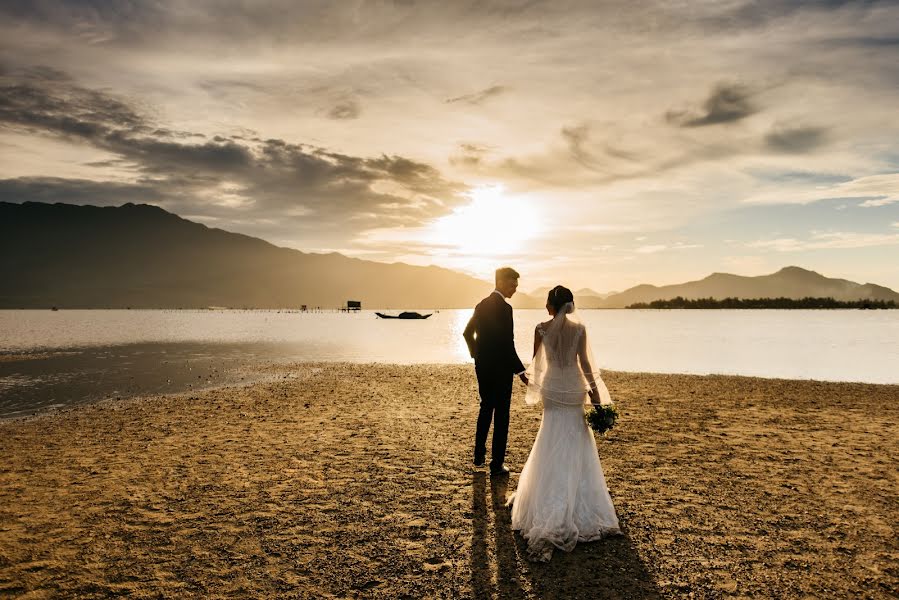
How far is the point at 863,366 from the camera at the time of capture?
123 feet

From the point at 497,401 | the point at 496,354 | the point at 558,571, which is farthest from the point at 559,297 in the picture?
the point at 558,571

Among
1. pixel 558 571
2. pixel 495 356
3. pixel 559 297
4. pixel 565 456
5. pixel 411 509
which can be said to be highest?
pixel 559 297

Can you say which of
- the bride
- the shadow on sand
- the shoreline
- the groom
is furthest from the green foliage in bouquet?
the shoreline

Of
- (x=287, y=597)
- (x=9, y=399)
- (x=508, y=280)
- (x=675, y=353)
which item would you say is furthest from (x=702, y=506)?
(x=675, y=353)

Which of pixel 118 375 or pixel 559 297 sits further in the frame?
pixel 118 375

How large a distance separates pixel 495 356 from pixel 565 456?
A: 100 inches

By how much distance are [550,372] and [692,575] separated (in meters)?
2.69

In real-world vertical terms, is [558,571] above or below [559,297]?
below

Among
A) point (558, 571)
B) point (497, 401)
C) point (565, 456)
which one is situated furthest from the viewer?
point (497, 401)

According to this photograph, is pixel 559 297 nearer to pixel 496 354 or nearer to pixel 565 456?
pixel 565 456

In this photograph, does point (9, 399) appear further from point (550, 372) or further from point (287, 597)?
point (550, 372)

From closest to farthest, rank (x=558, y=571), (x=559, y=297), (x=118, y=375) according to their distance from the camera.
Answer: (x=558, y=571), (x=559, y=297), (x=118, y=375)

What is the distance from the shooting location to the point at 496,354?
884 cm

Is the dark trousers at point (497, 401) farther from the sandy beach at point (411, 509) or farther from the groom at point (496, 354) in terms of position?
the sandy beach at point (411, 509)
